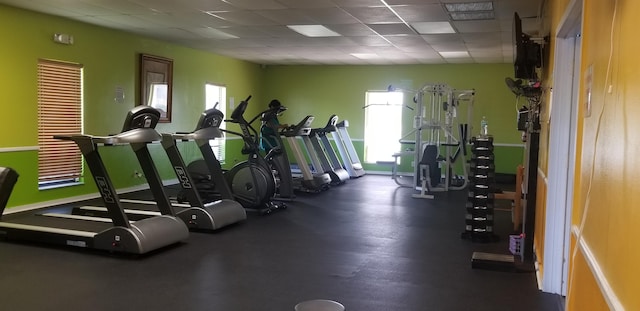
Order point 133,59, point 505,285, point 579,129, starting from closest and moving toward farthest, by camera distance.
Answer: point 579,129, point 505,285, point 133,59

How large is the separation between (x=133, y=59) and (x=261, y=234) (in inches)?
167

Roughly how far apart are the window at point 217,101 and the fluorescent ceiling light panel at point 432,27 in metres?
4.86

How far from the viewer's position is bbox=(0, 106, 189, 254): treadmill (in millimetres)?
4656

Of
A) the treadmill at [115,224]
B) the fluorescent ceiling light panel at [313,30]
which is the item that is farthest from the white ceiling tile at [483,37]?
the treadmill at [115,224]

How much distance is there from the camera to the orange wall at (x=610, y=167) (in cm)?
142

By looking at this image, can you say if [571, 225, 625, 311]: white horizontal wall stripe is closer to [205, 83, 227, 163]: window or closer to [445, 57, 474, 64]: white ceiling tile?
[445, 57, 474, 64]: white ceiling tile

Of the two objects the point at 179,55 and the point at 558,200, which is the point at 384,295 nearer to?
the point at 558,200

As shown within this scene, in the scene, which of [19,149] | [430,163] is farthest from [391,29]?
[19,149]

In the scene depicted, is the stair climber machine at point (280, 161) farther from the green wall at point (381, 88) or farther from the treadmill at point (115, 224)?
the green wall at point (381, 88)

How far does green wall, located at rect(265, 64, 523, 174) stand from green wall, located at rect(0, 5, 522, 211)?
2cm

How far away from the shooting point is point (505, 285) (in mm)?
4211

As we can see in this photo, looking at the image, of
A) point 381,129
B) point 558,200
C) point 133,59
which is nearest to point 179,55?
point 133,59

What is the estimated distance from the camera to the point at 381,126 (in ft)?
40.4

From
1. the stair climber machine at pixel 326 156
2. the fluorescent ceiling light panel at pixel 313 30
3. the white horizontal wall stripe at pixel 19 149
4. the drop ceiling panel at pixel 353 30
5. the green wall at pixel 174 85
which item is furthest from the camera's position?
the stair climber machine at pixel 326 156
